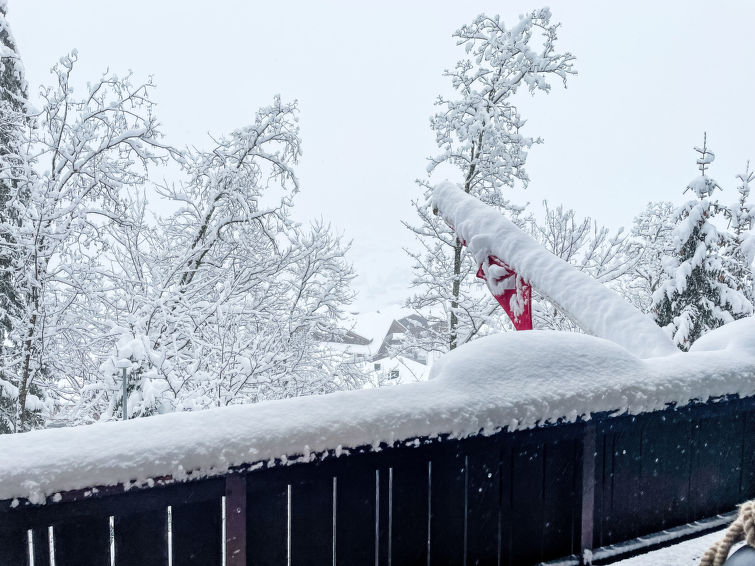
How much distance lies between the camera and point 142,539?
2053mm

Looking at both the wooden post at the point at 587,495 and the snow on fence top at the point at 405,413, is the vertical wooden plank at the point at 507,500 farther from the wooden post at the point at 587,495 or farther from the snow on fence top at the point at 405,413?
the wooden post at the point at 587,495

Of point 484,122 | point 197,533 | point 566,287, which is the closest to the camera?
point 197,533

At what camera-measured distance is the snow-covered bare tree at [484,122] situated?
1681cm

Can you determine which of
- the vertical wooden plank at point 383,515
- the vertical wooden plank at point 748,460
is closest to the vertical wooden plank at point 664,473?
the vertical wooden plank at point 748,460

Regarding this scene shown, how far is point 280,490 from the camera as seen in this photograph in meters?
2.27

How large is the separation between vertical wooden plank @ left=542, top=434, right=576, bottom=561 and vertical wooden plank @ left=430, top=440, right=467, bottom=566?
1.54 ft

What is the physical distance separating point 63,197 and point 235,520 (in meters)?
10.9

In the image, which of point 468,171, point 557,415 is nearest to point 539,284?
point 557,415

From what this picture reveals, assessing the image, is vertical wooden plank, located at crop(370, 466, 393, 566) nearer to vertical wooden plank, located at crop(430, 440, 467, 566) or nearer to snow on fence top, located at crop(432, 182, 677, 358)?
vertical wooden plank, located at crop(430, 440, 467, 566)

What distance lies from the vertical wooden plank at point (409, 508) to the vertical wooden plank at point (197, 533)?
746 mm

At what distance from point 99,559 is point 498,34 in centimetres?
1780

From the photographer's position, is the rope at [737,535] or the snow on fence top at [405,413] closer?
the rope at [737,535]

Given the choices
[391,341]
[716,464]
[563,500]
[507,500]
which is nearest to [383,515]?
[507,500]

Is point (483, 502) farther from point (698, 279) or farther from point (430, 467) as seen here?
point (698, 279)
